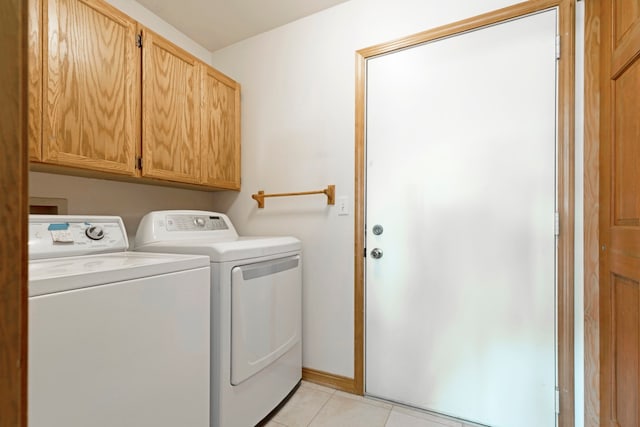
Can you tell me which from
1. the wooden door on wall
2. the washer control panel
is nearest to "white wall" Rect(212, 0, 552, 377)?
the wooden door on wall

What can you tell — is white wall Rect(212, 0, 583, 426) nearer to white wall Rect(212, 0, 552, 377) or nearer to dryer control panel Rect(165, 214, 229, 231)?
white wall Rect(212, 0, 552, 377)

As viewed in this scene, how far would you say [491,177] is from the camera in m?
1.40

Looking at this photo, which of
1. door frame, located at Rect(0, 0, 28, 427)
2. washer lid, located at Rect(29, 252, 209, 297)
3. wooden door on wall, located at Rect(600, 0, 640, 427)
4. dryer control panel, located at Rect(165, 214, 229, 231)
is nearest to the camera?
door frame, located at Rect(0, 0, 28, 427)

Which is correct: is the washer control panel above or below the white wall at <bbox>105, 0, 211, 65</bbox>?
below

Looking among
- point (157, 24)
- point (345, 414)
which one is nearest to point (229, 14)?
point (157, 24)

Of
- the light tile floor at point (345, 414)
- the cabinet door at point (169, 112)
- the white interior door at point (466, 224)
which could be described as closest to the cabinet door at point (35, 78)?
the cabinet door at point (169, 112)

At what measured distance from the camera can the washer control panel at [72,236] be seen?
3.62 ft

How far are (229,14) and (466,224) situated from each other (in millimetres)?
1990

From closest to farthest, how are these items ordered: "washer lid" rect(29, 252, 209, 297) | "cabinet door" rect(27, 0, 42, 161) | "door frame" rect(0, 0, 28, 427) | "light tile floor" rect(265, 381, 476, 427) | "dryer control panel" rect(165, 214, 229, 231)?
"door frame" rect(0, 0, 28, 427)
"washer lid" rect(29, 252, 209, 297)
"cabinet door" rect(27, 0, 42, 161)
"light tile floor" rect(265, 381, 476, 427)
"dryer control panel" rect(165, 214, 229, 231)

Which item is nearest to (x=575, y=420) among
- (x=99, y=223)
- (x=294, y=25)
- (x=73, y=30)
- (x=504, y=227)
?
(x=504, y=227)

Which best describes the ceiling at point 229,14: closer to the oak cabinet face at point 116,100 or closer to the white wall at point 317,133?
the white wall at point 317,133

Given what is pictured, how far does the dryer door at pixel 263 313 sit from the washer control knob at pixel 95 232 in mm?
650

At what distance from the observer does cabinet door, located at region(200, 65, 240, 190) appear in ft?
6.09

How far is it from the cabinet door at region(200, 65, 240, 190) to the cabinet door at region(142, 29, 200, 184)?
0.22ft
